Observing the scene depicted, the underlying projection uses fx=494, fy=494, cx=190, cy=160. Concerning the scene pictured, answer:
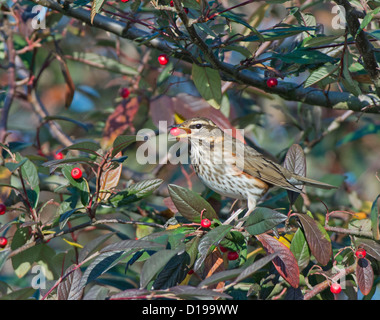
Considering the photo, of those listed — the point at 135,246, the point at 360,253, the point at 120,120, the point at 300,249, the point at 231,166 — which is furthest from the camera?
the point at 120,120

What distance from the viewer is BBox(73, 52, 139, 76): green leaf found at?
5.02 m

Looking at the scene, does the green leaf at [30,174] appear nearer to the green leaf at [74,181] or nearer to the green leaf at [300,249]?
the green leaf at [74,181]

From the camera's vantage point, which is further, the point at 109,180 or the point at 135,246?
the point at 109,180

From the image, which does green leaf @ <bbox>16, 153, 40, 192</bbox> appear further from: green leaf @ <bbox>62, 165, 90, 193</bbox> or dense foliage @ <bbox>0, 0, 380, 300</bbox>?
green leaf @ <bbox>62, 165, 90, 193</bbox>

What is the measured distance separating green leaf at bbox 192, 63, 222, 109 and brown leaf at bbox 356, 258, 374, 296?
4.96ft

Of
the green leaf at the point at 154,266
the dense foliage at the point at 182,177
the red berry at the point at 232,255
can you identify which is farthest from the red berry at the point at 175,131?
the green leaf at the point at 154,266

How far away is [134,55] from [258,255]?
3.59 metres

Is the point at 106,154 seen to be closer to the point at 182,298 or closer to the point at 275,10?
the point at 182,298

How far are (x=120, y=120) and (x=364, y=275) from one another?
2.80 metres

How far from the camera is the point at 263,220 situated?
Result: 107 inches

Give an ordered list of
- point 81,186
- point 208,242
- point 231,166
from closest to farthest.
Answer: point 208,242
point 81,186
point 231,166

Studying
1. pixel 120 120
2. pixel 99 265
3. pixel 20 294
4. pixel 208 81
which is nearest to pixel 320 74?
pixel 208 81

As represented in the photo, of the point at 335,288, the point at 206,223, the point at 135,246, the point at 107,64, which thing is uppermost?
the point at 107,64

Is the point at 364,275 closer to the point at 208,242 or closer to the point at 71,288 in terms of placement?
the point at 208,242
